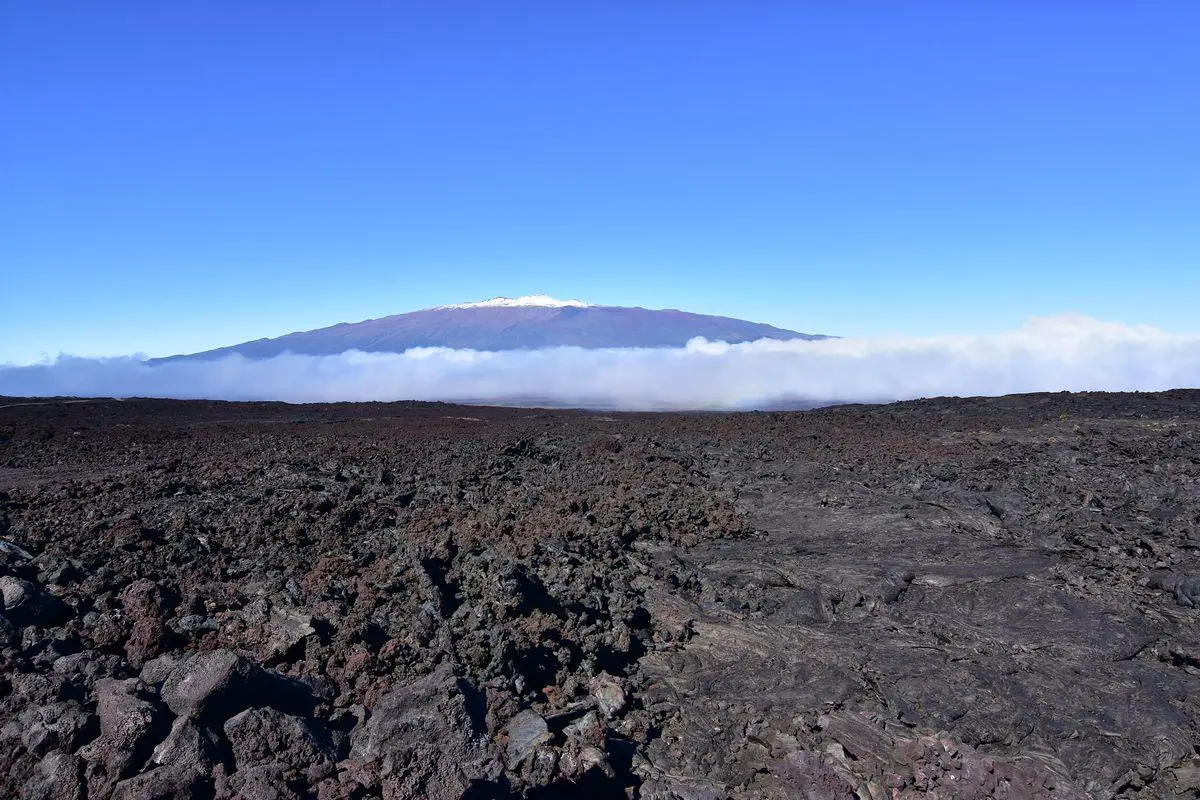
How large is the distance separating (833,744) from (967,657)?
1845mm

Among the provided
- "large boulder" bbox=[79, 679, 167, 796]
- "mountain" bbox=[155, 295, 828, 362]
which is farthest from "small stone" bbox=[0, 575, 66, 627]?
"mountain" bbox=[155, 295, 828, 362]

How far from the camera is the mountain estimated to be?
169500mm

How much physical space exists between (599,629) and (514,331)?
557ft

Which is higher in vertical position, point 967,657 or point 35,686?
point 35,686

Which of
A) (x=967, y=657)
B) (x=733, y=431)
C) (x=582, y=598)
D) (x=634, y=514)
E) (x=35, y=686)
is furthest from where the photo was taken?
(x=733, y=431)

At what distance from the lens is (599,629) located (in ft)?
21.6

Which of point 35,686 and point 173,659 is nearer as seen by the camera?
point 35,686

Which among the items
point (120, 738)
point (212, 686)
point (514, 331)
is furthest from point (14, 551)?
point (514, 331)

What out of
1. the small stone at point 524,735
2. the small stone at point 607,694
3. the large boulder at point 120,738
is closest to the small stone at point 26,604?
the large boulder at point 120,738

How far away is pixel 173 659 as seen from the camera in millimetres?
5227

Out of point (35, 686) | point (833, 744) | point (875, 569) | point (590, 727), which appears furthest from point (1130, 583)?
point (35, 686)

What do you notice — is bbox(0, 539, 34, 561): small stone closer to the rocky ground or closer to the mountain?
the rocky ground

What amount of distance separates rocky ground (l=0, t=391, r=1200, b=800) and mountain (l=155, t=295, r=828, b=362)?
155m

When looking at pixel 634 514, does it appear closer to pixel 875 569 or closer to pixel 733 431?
pixel 875 569
